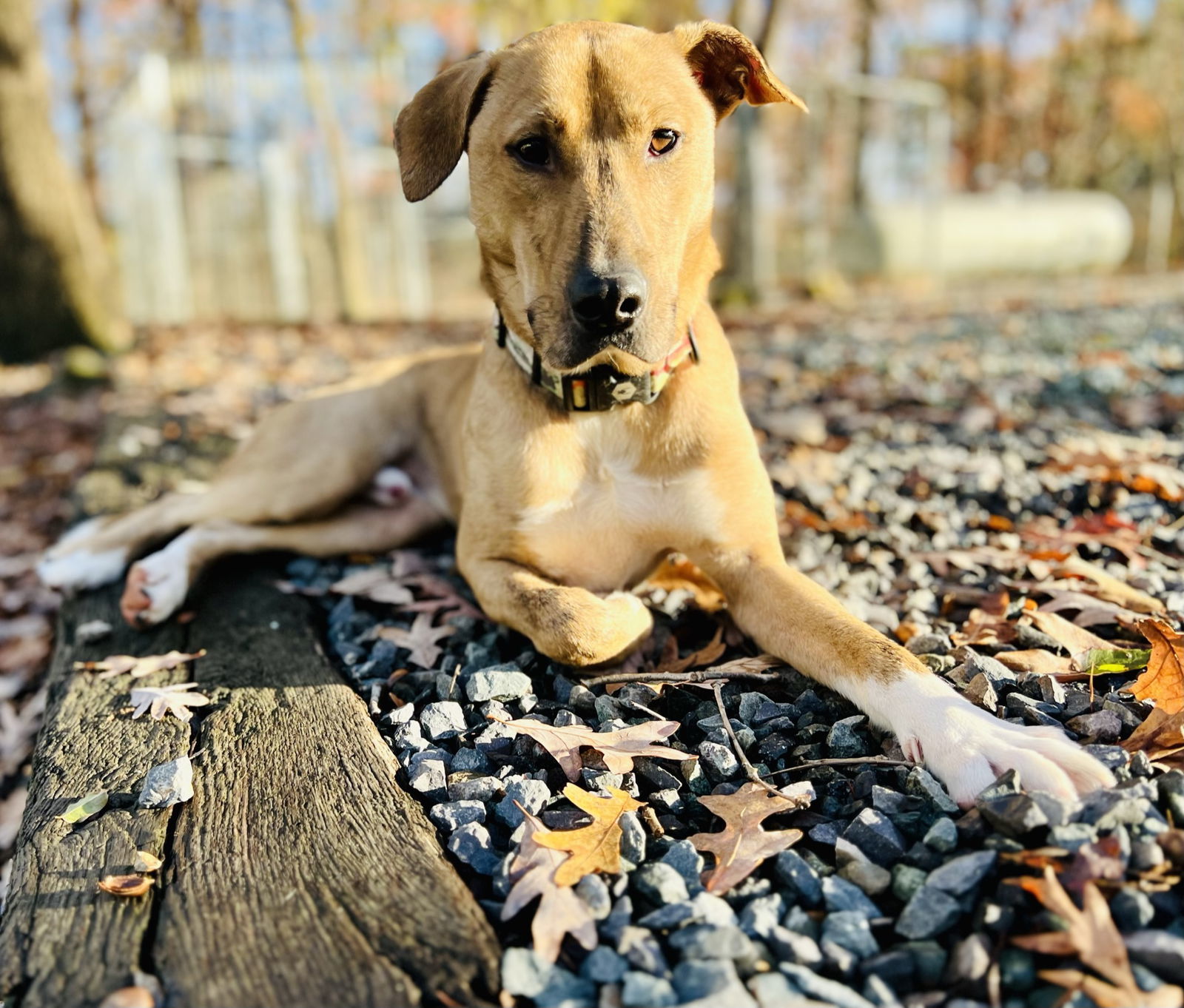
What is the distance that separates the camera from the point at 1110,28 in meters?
26.1

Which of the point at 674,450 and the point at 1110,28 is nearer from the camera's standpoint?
the point at 674,450

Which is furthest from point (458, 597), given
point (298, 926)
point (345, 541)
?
point (298, 926)

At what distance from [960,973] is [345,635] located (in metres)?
2.23

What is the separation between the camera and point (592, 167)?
2.71 meters

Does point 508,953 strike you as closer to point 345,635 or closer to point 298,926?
point 298,926

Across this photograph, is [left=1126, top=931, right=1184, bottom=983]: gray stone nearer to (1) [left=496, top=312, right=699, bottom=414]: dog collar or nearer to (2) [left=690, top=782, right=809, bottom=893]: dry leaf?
(2) [left=690, top=782, right=809, bottom=893]: dry leaf

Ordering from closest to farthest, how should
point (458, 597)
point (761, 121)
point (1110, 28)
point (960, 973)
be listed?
point (960, 973)
point (458, 597)
point (761, 121)
point (1110, 28)

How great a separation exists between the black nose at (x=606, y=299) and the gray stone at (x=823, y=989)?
5.07 ft

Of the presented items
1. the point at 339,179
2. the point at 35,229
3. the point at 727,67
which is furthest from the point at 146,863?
the point at 339,179

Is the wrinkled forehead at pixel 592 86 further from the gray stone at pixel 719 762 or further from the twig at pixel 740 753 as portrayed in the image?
the gray stone at pixel 719 762

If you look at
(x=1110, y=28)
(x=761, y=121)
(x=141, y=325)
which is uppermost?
(x=1110, y=28)

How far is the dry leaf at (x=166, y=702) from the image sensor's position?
267 cm

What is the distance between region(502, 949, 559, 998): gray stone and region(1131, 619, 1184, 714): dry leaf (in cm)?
149

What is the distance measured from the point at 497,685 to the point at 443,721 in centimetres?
20
